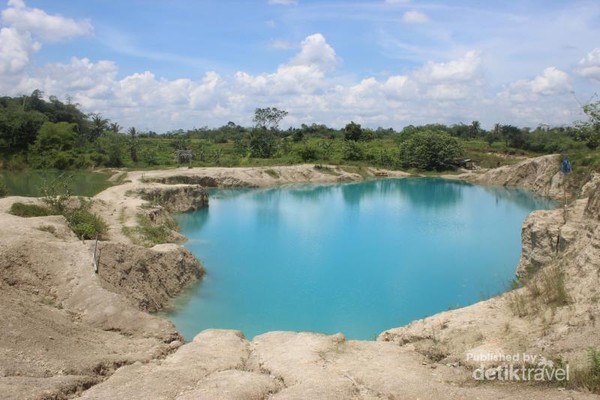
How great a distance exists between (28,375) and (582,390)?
26.7ft

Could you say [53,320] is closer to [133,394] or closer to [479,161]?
[133,394]

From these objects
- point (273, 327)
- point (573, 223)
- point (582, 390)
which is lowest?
point (273, 327)

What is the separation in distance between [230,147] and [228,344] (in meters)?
72.5

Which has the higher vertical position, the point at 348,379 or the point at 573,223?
the point at 573,223

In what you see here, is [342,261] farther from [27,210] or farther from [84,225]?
[27,210]

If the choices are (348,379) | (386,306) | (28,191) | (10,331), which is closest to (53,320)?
(10,331)

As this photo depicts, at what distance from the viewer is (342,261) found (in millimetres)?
24859

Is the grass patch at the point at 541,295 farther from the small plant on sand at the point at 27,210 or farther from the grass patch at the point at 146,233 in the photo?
the small plant on sand at the point at 27,210

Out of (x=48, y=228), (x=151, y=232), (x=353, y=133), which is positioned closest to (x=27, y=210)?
(x=48, y=228)

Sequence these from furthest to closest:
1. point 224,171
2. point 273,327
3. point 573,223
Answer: point 224,171
point 273,327
point 573,223

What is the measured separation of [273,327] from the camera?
16.6m

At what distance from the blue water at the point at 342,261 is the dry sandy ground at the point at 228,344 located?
3.67 metres

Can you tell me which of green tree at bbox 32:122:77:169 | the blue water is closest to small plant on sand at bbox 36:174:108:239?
the blue water

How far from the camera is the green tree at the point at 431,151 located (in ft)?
239
